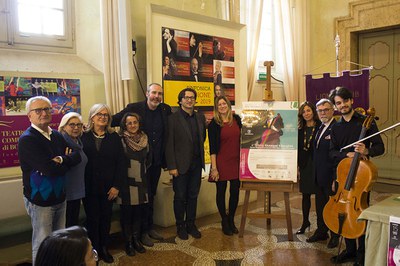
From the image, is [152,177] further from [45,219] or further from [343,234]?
[343,234]

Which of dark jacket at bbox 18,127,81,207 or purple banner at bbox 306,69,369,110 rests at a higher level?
purple banner at bbox 306,69,369,110

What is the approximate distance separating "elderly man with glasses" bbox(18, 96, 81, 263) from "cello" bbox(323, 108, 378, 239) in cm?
189

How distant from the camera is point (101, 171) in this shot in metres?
3.09

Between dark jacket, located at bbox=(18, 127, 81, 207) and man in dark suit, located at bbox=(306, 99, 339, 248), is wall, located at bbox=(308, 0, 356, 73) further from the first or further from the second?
dark jacket, located at bbox=(18, 127, 81, 207)

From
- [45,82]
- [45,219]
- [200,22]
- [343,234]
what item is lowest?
[343,234]

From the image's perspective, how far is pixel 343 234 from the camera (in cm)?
279

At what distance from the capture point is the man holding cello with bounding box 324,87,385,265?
9.75 ft

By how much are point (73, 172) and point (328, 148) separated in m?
2.06

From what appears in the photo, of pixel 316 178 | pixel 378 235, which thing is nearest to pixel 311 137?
pixel 316 178

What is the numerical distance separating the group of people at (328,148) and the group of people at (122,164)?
65cm

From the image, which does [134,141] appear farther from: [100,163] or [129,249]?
[129,249]

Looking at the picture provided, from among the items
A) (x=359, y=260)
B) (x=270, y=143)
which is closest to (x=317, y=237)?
(x=359, y=260)

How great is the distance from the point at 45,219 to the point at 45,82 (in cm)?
154

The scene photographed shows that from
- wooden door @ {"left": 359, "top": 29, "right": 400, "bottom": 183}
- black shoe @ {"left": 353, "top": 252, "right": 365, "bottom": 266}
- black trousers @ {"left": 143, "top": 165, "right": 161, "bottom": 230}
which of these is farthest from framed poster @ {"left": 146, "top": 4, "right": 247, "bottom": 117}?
wooden door @ {"left": 359, "top": 29, "right": 400, "bottom": 183}
